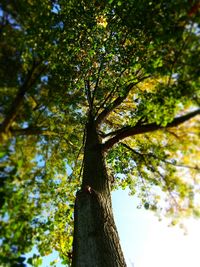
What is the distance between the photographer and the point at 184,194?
8.69 m

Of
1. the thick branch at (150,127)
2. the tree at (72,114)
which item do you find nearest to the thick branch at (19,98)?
the tree at (72,114)

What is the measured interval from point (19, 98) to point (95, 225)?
3001mm

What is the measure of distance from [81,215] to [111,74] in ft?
17.6

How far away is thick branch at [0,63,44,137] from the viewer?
5961mm

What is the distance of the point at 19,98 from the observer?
20.7 ft

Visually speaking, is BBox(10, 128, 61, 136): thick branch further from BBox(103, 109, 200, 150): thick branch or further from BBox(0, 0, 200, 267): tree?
BBox(103, 109, 200, 150): thick branch

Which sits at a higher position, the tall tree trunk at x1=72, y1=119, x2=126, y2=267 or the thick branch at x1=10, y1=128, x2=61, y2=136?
the thick branch at x1=10, y1=128, x2=61, y2=136

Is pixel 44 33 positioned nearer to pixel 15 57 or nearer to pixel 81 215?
pixel 15 57

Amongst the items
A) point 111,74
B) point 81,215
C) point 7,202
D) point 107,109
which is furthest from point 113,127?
point 7,202

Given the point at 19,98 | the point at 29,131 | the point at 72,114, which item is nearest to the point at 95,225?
the point at 29,131

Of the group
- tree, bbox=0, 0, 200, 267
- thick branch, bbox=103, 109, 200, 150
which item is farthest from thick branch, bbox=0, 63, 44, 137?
thick branch, bbox=103, 109, 200, 150

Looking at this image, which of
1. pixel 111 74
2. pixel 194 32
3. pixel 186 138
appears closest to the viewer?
pixel 194 32

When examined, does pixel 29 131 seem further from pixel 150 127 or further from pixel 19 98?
pixel 150 127

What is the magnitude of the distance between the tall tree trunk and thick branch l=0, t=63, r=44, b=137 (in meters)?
2.67
